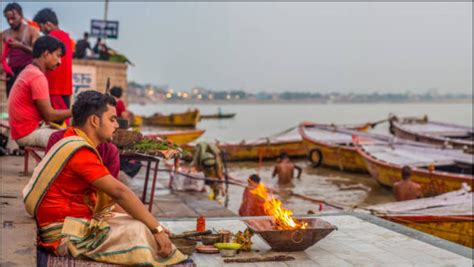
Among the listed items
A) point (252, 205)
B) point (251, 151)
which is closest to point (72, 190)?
point (252, 205)

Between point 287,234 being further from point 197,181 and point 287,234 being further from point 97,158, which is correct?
point 197,181

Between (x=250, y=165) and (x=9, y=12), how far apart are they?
17.1 meters

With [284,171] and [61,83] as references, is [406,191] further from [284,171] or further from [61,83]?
[61,83]

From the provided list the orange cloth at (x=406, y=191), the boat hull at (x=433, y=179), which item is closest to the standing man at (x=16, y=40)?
the orange cloth at (x=406, y=191)

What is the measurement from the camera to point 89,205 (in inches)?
140

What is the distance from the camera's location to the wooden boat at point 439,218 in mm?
8172

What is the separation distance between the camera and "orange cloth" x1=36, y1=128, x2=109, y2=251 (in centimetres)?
331

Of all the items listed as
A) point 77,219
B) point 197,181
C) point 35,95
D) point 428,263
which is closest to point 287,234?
point 428,263

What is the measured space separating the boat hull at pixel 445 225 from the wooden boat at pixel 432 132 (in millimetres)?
14325

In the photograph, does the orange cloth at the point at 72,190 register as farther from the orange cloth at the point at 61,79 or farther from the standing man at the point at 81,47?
the standing man at the point at 81,47

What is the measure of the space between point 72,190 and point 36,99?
7.49 feet

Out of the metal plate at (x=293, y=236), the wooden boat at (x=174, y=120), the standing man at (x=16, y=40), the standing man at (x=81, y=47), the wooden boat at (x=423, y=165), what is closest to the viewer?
the metal plate at (x=293, y=236)

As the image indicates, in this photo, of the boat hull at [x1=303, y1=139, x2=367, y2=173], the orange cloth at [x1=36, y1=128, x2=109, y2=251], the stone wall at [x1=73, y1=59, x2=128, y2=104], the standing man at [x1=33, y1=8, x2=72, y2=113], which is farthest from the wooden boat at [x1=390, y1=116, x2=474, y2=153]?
the orange cloth at [x1=36, y1=128, x2=109, y2=251]

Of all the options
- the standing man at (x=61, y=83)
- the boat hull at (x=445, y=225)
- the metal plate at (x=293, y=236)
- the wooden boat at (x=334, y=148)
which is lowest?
the wooden boat at (x=334, y=148)
